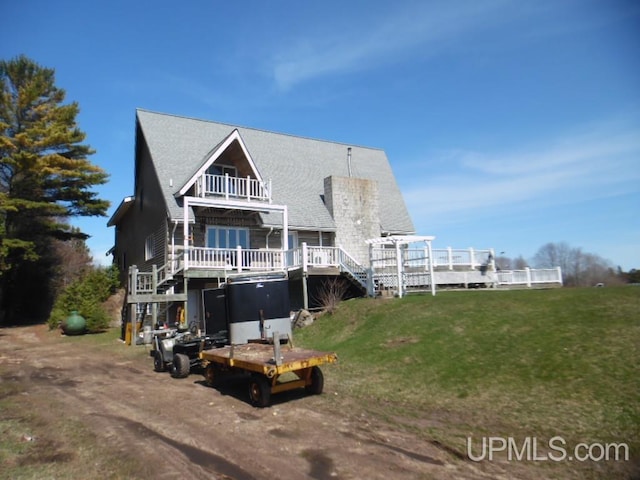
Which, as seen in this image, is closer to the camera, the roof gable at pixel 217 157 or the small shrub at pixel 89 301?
the roof gable at pixel 217 157

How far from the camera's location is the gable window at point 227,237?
23.2m

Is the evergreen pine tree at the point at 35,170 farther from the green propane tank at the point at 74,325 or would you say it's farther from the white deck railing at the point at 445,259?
the white deck railing at the point at 445,259

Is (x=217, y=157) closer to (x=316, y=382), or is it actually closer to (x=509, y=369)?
(x=316, y=382)

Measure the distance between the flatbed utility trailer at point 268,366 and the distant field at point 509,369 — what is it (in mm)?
950

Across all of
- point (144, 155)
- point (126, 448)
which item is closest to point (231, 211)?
point (144, 155)

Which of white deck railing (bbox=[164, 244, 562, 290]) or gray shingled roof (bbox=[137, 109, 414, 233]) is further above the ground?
gray shingled roof (bbox=[137, 109, 414, 233])

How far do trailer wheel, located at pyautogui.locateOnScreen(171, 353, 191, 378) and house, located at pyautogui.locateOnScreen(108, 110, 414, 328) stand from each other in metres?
7.93

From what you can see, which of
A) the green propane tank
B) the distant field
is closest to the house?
the green propane tank

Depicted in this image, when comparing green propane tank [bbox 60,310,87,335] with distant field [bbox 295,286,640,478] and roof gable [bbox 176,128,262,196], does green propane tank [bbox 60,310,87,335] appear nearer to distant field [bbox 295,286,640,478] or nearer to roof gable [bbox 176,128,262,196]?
roof gable [bbox 176,128,262,196]

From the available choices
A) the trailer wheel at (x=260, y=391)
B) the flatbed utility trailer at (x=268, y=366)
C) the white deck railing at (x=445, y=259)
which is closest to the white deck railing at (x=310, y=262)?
the white deck railing at (x=445, y=259)

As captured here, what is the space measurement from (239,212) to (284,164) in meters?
6.47

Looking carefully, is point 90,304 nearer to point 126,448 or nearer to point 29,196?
point 29,196

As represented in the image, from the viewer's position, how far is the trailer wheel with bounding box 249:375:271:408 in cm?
849

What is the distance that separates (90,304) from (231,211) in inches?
381
